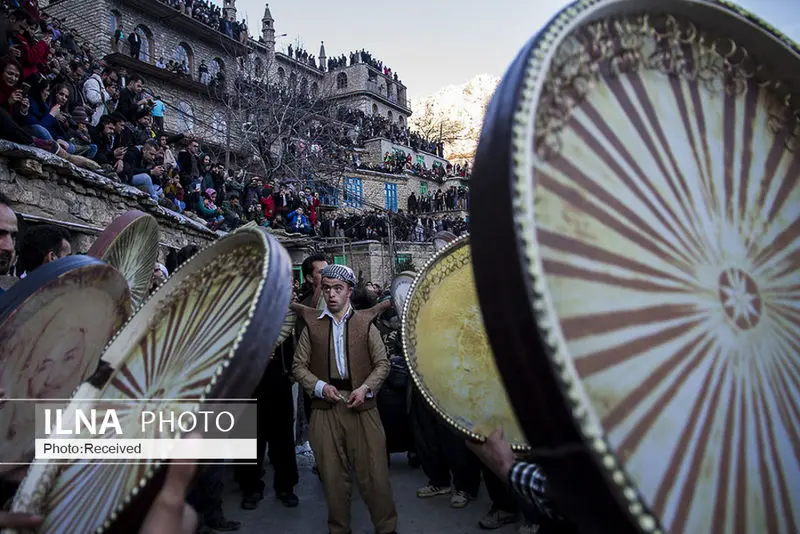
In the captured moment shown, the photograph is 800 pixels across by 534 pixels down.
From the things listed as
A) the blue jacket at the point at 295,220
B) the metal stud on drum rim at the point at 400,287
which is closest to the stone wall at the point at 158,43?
the blue jacket at the point at 295,220

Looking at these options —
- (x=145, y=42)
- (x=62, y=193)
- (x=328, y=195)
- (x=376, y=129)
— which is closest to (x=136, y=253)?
(x=62, y=193)

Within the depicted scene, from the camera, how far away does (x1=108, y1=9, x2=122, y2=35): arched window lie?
84.7ft

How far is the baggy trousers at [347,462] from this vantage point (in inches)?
140

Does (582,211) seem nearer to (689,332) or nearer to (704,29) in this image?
(689,332)

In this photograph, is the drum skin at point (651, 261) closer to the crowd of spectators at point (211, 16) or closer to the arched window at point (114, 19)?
the arched window at point (114, 19)

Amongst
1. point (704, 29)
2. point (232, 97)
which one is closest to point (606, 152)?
point (704, 29)

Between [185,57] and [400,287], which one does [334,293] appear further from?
[185,57]

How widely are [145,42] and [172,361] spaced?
31.7m

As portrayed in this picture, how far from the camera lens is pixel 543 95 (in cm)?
76

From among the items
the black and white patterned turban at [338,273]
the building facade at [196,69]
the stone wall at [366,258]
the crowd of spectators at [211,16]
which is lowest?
the black and white patterned turban at [338,273]

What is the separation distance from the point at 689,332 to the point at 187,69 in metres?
33.6

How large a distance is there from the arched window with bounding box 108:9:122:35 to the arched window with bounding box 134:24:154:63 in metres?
0.86

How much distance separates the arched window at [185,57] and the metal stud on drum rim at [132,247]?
1178 inches

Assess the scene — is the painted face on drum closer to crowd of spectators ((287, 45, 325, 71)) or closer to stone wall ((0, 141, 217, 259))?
stone wall ((0, 141, 217, 259))
